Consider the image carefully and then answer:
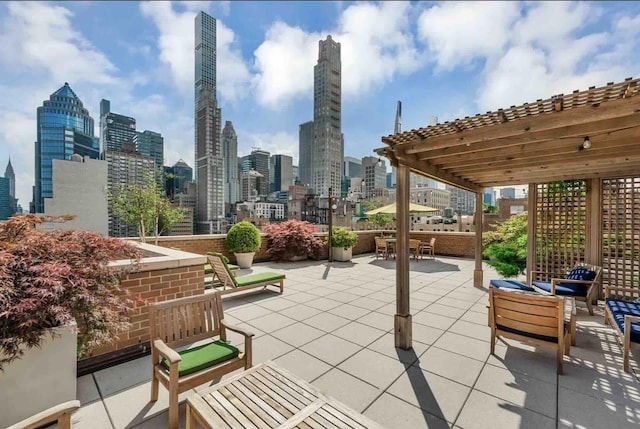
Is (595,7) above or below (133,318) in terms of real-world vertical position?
above

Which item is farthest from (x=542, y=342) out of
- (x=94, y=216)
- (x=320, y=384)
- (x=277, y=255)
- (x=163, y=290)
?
(x=94, y=216)

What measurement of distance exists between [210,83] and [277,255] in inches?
4208

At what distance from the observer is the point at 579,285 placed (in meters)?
4.57

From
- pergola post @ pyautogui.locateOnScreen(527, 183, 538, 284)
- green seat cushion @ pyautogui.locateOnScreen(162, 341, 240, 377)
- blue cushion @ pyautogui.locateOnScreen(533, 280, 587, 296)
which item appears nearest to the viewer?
green seat cushion @ pyautogui.locateOnScreen(162, 341, 240, 377)

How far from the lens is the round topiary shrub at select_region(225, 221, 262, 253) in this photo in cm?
783

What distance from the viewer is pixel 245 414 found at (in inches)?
58.8

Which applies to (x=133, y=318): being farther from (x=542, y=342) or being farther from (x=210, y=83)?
(x=210, y=83)

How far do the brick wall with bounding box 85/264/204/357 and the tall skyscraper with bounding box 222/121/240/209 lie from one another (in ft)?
267

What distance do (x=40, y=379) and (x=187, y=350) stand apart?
0.96 m

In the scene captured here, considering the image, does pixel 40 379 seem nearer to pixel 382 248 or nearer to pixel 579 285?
pixel 579 285

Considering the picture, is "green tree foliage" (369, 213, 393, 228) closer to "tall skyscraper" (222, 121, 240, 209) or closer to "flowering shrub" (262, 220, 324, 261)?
"flowering shrub" (262, 220, 324, 261)

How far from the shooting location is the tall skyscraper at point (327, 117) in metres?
81.9

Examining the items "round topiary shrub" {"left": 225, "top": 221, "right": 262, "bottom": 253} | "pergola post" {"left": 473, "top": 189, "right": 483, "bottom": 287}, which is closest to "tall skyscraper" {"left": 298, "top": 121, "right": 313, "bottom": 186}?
"round topiary shrub" {"left": 225, "top": 221, "right": 262, "bottom": 253}

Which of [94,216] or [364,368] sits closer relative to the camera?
[364,368]
